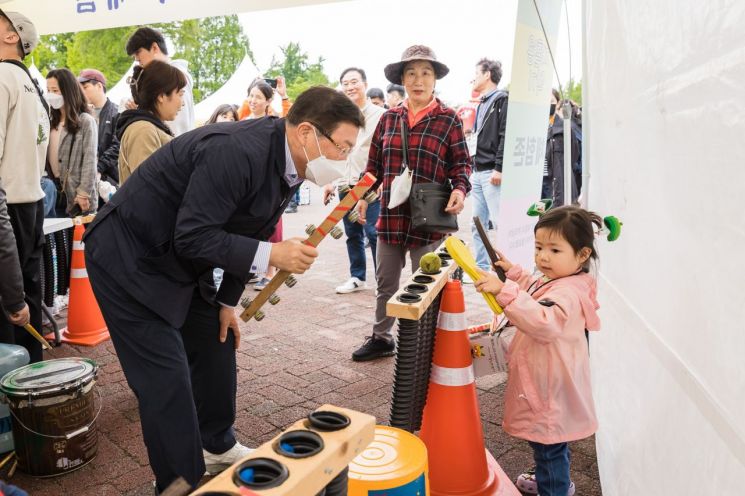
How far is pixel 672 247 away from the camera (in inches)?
67.7

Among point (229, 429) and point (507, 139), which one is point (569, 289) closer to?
point (507, 139)

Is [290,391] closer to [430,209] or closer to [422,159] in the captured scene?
[430,209]

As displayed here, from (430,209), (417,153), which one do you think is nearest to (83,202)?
(417,153)

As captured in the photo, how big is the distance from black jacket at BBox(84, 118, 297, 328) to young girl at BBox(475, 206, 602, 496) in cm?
85

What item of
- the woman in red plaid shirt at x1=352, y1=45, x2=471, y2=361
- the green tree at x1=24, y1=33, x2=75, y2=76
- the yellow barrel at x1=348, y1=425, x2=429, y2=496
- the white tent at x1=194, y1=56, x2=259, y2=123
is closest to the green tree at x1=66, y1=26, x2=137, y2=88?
the green tree at x1=24, y1=33, x2=75, y2=76

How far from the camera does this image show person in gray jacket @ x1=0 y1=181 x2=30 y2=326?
2.73 metres

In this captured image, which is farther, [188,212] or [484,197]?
[484,197]

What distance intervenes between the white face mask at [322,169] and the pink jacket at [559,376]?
29.5 inches

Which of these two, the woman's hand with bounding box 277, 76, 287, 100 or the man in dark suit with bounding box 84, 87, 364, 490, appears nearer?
the man in dark suit with bounding box 84, 87, 364, 490

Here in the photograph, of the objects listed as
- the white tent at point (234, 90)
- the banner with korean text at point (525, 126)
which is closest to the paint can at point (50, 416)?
the banner with korean text at point (525, 126)

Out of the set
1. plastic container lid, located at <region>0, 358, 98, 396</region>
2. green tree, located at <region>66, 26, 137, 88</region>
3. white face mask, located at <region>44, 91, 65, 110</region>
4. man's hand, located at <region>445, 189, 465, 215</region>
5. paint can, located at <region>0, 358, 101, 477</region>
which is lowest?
paint can, located at <region>0, 358, 101, 477</region>

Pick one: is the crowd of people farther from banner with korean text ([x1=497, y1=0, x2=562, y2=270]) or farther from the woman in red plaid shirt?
the woman in red plaid shirt

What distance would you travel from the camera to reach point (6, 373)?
298cm

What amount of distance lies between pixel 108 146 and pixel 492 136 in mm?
3877
